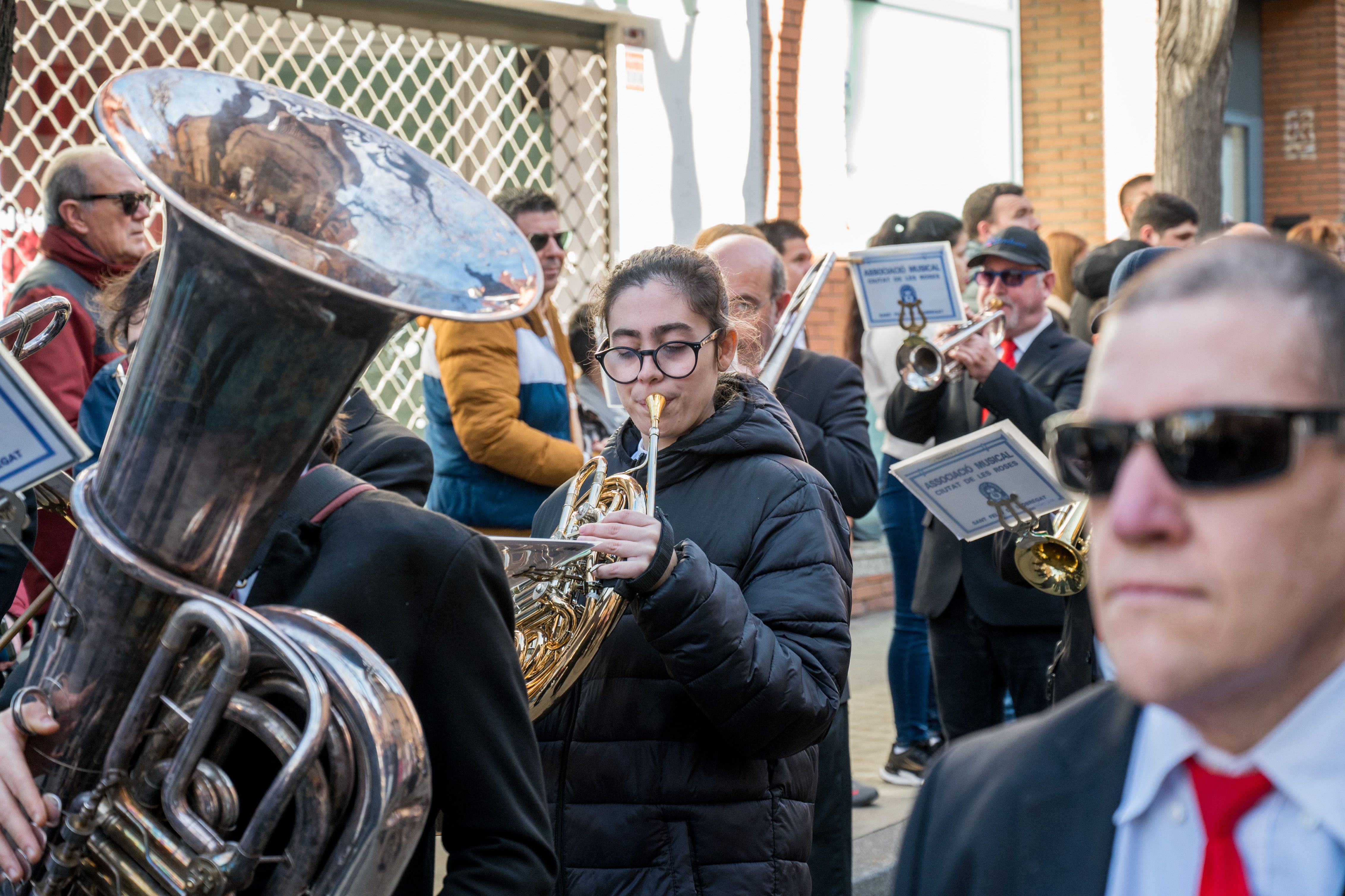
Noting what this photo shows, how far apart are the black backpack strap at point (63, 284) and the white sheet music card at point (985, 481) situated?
2180 millimetres

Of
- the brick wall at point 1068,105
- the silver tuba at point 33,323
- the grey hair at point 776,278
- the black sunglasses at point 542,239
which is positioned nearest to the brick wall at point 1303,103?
the brick wall at point 1068,105

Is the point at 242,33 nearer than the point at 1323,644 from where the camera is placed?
No

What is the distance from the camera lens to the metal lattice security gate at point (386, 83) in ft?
17.6

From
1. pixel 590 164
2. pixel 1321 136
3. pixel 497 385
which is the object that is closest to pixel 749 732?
pixel 497 385

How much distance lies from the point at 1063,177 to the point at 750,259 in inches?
276

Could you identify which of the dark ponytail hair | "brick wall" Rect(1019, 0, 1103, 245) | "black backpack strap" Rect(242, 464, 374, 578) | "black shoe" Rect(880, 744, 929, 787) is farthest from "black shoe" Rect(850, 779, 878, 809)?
"brick wall" Rect(1019, 0, 1103, 245)

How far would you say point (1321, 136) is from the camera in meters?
13.3

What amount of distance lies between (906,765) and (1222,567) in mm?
4405

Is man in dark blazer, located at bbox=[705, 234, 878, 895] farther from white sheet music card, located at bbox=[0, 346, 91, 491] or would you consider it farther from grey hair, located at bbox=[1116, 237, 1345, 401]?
grey hair, located at bbox=[1116, 237, 1345, 401]

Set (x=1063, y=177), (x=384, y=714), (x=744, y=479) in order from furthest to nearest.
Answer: (x=1063, y=177) < (x=744, y=479) < (x=384, y=714)

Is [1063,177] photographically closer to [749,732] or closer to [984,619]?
[984,619]

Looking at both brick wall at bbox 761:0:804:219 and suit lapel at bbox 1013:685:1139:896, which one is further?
brick wall at bbox 761:0:804:219

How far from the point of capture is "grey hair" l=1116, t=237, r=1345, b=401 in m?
0.98

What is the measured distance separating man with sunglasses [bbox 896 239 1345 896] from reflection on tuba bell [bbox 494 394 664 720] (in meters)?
1.23
